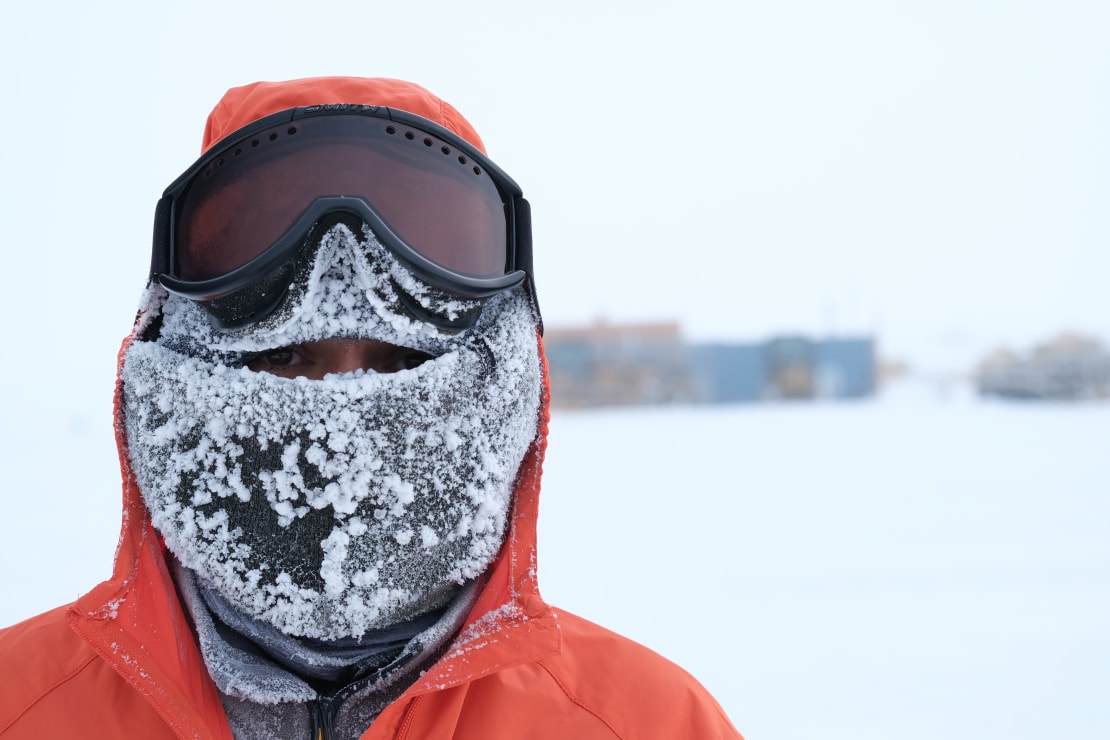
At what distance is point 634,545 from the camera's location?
585 centimetres

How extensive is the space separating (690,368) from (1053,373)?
11.8 meters

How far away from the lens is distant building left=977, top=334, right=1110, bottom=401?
25094 mm

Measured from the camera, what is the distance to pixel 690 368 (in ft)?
93.0

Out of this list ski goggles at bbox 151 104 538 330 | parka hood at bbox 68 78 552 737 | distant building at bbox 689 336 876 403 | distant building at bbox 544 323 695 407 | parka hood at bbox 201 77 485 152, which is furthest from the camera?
distant building at bbox 689 336 876 403

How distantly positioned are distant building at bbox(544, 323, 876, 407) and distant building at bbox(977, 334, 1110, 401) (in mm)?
4107

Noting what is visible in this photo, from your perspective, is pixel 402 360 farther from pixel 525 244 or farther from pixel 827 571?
pixel 827 571

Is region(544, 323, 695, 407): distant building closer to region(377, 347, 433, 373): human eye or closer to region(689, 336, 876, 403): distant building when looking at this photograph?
region(689, 336, 876, 403): distant building

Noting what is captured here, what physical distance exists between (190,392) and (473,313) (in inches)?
16.7

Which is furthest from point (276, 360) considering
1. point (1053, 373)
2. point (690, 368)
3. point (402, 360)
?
point (1053, 373)

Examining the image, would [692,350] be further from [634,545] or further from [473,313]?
[473,313]

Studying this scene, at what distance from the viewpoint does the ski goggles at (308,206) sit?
1.17m

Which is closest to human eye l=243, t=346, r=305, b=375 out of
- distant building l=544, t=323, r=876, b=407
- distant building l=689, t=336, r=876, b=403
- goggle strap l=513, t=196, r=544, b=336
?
goggle strap l=513, t=196, r=544, b=336

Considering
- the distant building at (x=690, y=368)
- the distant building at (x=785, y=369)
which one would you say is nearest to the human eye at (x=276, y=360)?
the distant building at (x=690, y=368)

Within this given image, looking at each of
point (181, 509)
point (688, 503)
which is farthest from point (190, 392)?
point (688, 503)
